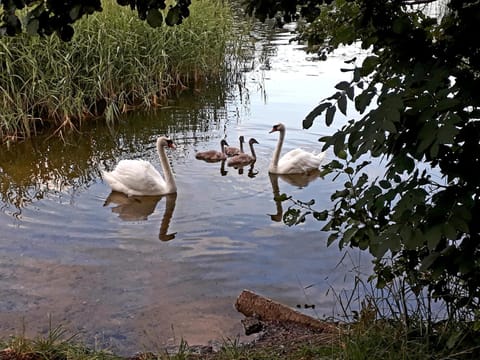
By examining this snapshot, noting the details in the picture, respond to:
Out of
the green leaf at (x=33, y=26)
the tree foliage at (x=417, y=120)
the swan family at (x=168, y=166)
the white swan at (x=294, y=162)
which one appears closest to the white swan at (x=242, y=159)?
the swan family at (x=168, y=166)

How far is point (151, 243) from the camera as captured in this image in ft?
22.4

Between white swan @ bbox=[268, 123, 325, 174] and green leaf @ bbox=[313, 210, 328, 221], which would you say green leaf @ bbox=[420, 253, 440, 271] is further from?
white swan @ bbox=[268, 123, 325, 174]

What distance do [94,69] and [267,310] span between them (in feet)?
21.5

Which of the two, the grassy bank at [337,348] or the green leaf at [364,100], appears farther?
the grassy bank at [337,348]

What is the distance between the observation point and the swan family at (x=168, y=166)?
8219 millimetres

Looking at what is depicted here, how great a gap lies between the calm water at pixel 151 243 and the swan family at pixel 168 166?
148 millimetres

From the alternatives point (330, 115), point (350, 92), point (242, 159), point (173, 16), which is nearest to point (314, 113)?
point (330, 115)

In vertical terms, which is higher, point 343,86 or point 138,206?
point 343,86

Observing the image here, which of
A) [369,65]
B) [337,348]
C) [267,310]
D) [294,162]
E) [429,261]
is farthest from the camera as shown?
[294,162]

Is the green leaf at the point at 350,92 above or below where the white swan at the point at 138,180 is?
above

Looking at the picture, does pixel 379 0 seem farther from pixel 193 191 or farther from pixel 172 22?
pixel 193 191

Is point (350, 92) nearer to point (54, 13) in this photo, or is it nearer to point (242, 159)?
point (54, 13)

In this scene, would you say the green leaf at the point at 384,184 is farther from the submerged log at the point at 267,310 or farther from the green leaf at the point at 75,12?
the submerged log at the point at 267,310

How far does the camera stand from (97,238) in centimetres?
683
